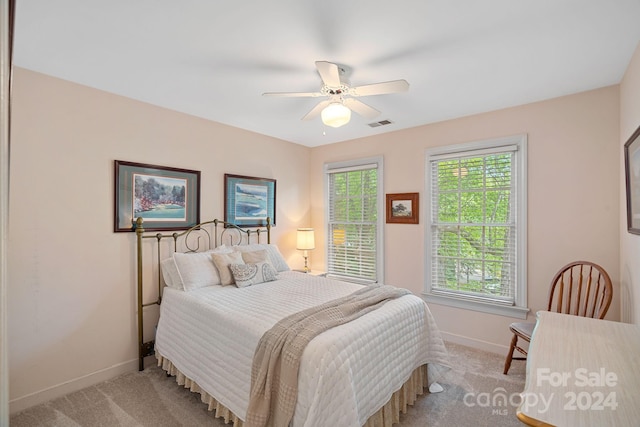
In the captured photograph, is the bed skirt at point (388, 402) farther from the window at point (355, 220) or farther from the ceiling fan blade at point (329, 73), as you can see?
the ceiling fan blade at point (329, 73)

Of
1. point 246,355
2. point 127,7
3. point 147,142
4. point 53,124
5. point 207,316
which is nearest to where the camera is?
point 127,7

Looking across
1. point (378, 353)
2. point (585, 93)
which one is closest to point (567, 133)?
point (585, 93)

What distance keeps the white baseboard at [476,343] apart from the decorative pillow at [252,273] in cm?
207

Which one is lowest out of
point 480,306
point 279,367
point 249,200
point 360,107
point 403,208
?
point 480,306

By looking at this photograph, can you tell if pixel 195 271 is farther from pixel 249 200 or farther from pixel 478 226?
pixel 478 226

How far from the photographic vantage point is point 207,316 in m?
2.24

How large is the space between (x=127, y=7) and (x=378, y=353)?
96.7 inches

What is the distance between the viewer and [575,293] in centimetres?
271

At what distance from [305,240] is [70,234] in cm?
254

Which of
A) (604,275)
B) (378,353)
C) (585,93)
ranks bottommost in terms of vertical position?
(378,353)

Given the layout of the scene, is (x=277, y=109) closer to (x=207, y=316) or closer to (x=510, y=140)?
(x=207, y=316)

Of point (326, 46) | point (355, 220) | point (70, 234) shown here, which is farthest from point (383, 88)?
point (70, 234)

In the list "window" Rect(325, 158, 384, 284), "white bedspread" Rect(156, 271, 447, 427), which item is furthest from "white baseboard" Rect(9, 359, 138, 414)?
"window" Rect(325, 158, 384, 284)

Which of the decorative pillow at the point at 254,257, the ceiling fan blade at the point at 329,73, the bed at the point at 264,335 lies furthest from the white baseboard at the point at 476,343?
the ceiling fan blade at the point at 329,73
